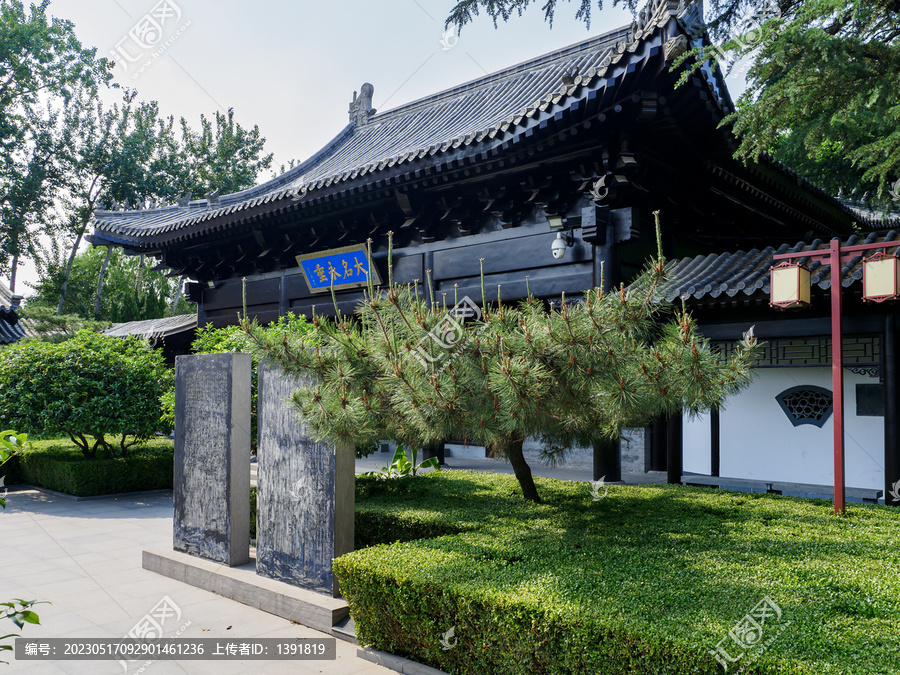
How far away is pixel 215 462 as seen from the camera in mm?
4992

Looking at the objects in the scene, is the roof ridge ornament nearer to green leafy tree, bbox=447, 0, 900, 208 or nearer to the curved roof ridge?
the curved roof ridge

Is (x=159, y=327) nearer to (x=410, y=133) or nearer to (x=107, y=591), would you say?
(x=410, y=133)

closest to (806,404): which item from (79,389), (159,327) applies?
(79,389)

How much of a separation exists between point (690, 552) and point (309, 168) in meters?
11.7

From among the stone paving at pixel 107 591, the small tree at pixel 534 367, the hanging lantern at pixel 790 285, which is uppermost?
the hanging lantern at pixel 790 285

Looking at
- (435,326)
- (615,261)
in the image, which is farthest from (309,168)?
(435,326)

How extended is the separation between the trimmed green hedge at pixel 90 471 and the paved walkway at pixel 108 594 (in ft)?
3.92

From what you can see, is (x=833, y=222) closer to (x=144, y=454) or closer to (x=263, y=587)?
(x=263, y=587)

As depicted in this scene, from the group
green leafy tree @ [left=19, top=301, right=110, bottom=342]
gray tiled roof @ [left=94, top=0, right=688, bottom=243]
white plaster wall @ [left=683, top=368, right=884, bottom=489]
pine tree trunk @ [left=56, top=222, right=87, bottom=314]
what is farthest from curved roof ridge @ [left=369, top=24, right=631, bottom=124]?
pine tree trunk @ [left=56, top=222, right=87, bottom=314]

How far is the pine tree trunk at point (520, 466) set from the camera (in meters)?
4.27

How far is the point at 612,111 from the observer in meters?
A: 6.12

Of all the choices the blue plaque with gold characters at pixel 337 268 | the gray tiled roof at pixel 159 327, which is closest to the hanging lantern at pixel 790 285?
the blue plaque with gold characters at pixel 337 268

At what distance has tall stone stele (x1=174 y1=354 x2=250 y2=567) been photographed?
4.85m

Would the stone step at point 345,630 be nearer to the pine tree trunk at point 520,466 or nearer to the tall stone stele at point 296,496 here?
the tall stone stele at point 296,496
